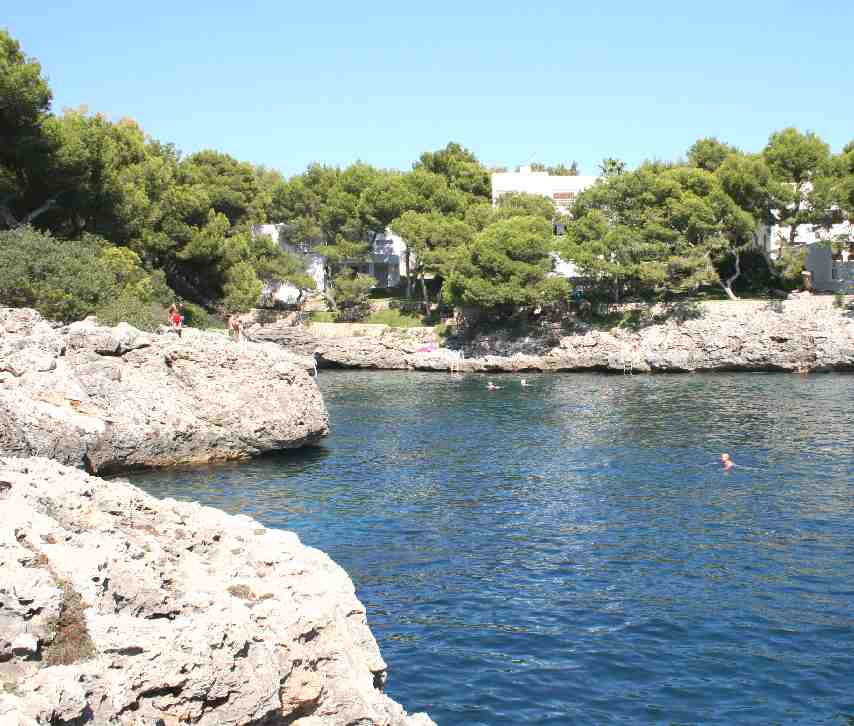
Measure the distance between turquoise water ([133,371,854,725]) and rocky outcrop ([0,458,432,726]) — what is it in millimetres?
4567

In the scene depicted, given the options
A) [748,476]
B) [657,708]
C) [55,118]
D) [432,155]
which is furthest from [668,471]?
[432,155]

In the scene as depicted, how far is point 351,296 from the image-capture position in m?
81.4

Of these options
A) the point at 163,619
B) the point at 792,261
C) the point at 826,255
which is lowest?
the point at 163,619

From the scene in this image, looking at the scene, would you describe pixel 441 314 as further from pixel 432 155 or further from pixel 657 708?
pixel 657 708

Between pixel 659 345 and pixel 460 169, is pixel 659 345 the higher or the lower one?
the lower one

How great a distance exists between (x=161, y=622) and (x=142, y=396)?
2404cm

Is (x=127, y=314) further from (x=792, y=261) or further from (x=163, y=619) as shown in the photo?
(x=792, y=261)

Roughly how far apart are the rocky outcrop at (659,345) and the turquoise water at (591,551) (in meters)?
18.5

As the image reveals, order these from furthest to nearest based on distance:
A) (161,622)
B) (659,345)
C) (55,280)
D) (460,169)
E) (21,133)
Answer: (460,169), (659,345), (21,133), (55,280), (161,622)

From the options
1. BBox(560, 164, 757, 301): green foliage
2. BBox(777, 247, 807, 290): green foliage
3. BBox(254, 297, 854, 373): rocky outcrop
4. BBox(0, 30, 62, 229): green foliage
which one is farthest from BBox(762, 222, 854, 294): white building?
BBox(0, 30, 62, 229): green foliage

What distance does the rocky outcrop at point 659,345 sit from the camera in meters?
64.4

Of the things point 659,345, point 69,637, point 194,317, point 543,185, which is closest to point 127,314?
point 194,317

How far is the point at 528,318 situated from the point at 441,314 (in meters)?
9.58

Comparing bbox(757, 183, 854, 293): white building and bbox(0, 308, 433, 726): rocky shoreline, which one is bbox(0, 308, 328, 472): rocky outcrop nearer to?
bbox(0, 308, 433, 726): rocky shoreline
